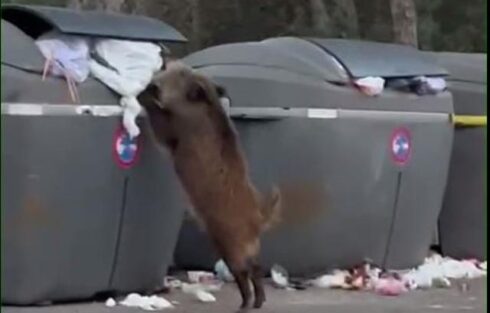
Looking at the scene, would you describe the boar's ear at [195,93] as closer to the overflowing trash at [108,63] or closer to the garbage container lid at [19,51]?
the overflowing trash at [108,63]

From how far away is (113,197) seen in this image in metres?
7.69

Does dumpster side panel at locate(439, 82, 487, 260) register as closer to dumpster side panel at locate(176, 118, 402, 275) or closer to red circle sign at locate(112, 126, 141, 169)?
dumpster side panel at locate(176, 118, 402, 275)

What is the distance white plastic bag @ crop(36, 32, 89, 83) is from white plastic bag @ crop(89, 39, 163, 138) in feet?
0.26

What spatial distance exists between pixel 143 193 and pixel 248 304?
0.81m

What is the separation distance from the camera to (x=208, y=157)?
24.4ft

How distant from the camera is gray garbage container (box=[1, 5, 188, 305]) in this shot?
7293 millimetres

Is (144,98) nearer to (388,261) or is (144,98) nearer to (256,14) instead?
(388,261)

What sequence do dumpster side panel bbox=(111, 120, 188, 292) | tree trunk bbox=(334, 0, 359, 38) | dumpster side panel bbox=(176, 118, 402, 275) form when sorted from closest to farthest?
dumpster side panel bbox=(111, 120, 188, 292), dumpster side panel bbox=(176, 118, 402, 275), tree trunk bbox=(334, 0, 359, 38)

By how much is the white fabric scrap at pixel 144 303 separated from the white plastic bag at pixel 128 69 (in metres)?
0.92

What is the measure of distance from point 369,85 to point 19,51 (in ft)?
8.37

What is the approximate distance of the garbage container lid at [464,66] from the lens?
414 inches

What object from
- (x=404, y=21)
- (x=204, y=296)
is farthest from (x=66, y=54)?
(x=404, y=21)

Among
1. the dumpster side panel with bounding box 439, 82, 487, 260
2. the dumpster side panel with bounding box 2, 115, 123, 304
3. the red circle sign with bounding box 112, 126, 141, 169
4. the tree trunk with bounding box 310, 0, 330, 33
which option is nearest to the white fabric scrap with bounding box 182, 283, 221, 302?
the dumpster side panel with bounding box 2, 115, 123, 304

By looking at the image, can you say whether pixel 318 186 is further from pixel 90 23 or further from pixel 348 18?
pixel 348 18
